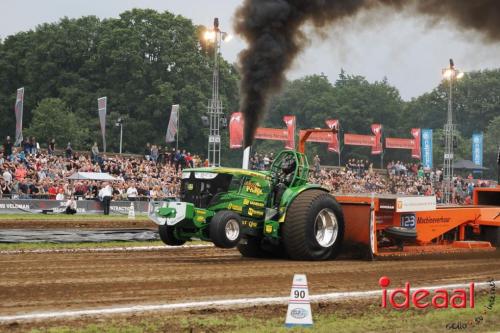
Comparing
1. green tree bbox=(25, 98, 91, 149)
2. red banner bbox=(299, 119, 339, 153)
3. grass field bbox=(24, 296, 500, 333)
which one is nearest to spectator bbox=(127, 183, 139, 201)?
red banner bbox=(299, 119, 339, 153)

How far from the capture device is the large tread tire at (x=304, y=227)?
13617 mm

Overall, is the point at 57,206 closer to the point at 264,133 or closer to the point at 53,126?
the point at 264,133

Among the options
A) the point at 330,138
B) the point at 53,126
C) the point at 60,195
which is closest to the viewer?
the point at 60,195

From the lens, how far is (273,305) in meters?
8.87

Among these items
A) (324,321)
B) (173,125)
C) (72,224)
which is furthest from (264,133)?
(324,321)

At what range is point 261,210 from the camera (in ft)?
45.7

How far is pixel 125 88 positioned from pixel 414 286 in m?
60.3

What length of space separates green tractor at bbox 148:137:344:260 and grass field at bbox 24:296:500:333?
4629 millimetres

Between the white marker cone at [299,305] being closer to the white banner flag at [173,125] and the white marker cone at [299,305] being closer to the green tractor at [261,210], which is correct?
the green tractor at [261,210]

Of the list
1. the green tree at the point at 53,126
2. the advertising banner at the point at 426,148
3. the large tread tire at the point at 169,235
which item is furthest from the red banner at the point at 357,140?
the large tread tire at the point at 169,235

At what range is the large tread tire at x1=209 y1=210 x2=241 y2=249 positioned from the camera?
1286 cm

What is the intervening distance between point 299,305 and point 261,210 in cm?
647

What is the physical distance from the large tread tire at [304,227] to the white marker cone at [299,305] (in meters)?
6.10

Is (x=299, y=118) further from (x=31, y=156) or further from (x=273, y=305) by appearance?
(x=273, y=305)
